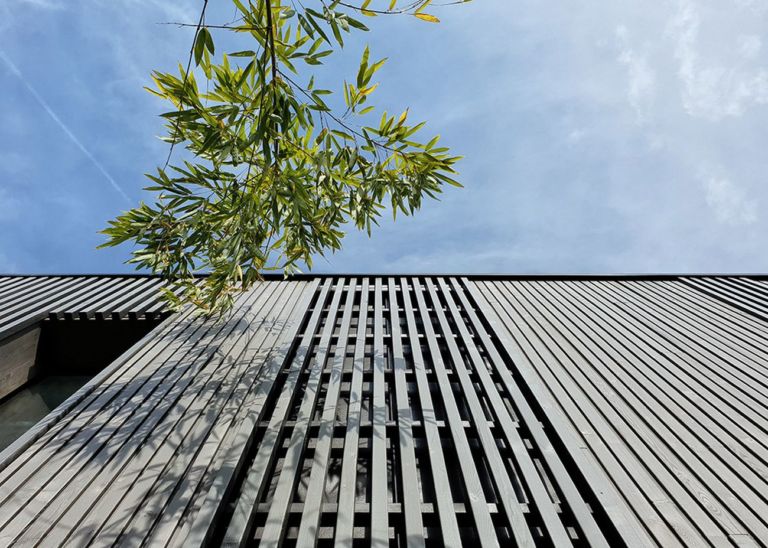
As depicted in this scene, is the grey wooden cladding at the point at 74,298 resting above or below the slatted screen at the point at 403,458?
above

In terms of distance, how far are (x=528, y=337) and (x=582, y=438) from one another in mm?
1044

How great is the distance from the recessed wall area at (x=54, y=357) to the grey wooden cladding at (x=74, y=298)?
0.08 m

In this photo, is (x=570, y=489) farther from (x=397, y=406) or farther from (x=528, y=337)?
(x=528, y=337)

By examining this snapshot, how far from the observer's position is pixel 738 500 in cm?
143

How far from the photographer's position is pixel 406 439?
1670 mm

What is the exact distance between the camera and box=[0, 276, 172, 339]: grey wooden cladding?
120 inches

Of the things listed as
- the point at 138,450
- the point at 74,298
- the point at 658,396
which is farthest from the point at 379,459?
the point at 74,298

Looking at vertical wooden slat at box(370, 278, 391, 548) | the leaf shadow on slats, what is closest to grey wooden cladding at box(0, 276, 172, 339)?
the leaf shadow on slats

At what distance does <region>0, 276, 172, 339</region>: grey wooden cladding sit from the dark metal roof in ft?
2.35

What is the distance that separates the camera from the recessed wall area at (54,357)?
260 cm

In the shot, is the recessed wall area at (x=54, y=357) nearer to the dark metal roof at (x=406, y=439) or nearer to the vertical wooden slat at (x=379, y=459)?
the dark metal roof at (x=406, y=439)

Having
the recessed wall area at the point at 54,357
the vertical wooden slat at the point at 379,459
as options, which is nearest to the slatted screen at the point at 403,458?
the vertical wooden slat at the point at 379,459

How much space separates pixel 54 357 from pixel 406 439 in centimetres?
340

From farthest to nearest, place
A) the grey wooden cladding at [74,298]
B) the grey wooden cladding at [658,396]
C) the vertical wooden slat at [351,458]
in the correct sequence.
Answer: the grey wooden cladding at [74,298] < the grey wooden cladding at [658,396] < the vertical wooden slat at [351,458]
